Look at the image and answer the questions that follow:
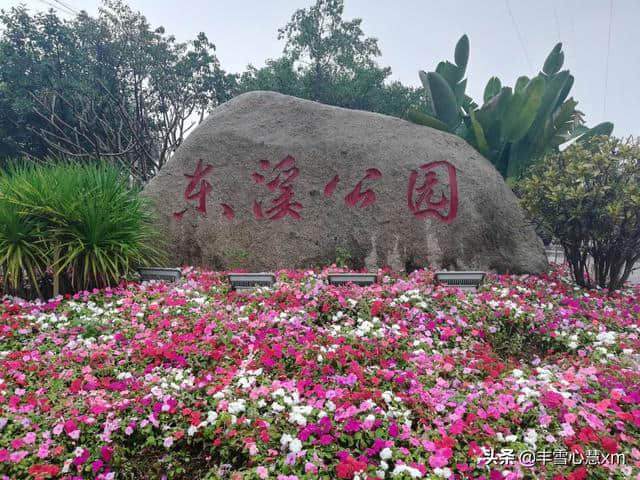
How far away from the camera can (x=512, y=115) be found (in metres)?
7.73

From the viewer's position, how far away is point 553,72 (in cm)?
858

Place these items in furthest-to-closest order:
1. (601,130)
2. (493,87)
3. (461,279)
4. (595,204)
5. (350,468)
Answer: (493,87), (601,130), (595,204), (461,279), (350,468)

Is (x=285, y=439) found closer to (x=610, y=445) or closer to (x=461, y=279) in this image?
(x=610, y=445)

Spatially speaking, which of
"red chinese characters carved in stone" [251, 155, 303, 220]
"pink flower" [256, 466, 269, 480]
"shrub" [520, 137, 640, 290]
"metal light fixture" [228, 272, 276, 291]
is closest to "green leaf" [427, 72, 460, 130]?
"shrub" [520, 137, 640, 290]

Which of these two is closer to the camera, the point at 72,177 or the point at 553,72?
the point at 72,177

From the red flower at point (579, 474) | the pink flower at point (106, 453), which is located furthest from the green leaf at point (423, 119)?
the pink flower at point (106, 453)

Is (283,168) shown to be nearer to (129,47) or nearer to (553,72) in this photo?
(553,72)

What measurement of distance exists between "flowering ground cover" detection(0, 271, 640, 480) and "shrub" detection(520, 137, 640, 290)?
137 cm

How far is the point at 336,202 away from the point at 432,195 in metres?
1.34

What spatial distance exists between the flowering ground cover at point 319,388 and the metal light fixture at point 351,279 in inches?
17.8

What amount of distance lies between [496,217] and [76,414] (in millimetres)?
5559

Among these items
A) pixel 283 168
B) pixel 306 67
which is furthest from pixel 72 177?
pixel 306 67

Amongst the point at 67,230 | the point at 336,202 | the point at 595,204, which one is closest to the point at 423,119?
the point at 336,202

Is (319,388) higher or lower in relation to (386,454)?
higher
